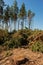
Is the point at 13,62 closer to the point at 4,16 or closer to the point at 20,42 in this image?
the point at 20,42

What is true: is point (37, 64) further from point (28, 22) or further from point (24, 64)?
point (28, 22)

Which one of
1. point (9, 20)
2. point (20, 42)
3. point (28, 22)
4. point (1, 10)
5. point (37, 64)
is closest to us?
point (37, 64)

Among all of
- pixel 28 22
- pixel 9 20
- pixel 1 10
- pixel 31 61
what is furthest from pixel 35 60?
pixel 28 22

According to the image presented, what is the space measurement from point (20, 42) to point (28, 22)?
3446 centimetres

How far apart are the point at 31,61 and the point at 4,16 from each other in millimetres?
34908

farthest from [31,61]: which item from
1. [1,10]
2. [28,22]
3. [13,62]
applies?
[28,22]

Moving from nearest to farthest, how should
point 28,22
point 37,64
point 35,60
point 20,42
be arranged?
point 37,64 < point 35,60 < point 20,42 < point 28,22

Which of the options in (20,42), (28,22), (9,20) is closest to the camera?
(20,42)

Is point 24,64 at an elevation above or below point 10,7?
below

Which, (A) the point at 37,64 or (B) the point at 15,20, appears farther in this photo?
(B) the point at 15,20

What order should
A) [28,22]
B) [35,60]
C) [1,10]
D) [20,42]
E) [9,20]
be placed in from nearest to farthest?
[35,60] → [20,42] → [1,10] → [9,20] → [28,22]

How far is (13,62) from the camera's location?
776 cm

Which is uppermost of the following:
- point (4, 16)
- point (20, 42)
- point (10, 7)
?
point (10, 7)

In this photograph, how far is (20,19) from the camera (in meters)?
47.6
